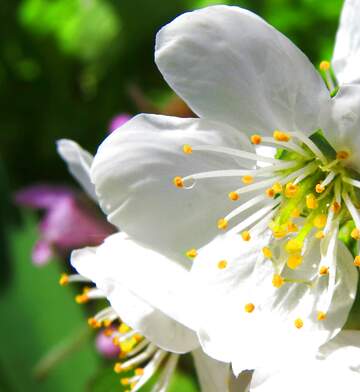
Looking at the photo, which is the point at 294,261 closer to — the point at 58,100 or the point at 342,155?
the point at 342,155

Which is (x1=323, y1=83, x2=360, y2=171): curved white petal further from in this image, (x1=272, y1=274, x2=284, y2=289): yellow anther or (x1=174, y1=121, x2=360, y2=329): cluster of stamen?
(x1=272, y1=274, x2=284, y2=289): yellow anther

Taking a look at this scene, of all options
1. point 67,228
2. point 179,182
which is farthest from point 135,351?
point 67,228

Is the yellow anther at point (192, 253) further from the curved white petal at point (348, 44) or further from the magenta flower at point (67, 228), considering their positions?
the magenta flower at point (67, 228)

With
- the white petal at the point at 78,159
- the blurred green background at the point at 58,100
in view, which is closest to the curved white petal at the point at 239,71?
the white petal at the point at 78,159

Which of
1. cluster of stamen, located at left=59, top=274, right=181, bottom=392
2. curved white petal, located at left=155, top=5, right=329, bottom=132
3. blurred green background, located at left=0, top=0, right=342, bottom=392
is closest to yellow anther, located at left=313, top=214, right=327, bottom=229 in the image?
curved white petal, located at left=155, top=5, right=329, bottom=132

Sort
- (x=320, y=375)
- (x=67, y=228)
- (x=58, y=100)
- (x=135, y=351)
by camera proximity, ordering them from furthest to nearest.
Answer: (x=58, y=100), (x=67, y=228), (x=135, y=351), (x=320, y=375)

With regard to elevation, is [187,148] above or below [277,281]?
above

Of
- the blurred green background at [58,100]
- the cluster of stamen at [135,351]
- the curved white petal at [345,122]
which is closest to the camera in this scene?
the curved white petal at [345,122]

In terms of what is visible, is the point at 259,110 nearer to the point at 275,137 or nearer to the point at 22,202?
the point at 275,137
